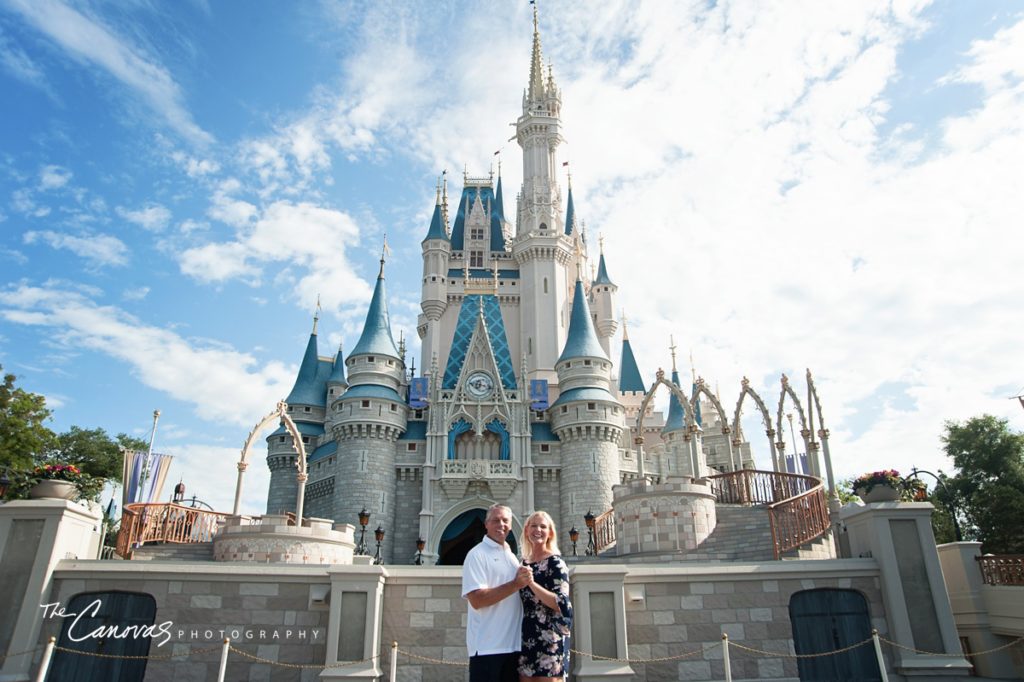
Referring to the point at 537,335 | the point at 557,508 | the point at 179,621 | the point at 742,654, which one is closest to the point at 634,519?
the point at 742,654

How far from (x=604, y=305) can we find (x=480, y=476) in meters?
20.1

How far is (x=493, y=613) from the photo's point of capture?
491 cm

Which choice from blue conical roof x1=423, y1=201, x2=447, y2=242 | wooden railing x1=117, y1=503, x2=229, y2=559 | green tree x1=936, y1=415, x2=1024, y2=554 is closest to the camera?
wooden railing x1=117, y1=503, x2=229, y2=559

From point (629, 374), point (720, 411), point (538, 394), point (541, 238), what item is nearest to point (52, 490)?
point (720, 411)

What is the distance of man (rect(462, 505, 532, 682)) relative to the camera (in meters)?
4.79

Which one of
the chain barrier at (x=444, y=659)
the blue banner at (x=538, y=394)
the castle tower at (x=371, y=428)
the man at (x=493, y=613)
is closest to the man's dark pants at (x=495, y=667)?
the man at (x=493, y=613)

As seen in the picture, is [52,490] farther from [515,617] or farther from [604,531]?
[604,531]

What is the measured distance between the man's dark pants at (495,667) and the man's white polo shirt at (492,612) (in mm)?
43

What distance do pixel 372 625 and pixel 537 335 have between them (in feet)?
116

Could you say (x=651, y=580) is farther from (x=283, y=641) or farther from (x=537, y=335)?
(x=537, y=335)

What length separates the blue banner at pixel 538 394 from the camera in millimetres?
38469

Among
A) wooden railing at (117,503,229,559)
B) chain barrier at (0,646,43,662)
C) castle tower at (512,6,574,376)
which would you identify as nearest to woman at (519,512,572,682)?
chain barrier at (0,646,43,662)

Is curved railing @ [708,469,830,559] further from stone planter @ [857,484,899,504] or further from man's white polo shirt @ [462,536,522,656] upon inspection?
man's white polo shirt @ [462,536,522,656]

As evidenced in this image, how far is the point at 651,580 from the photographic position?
9.53m
